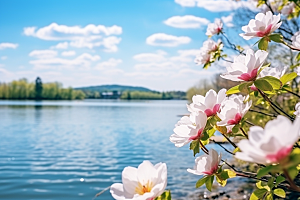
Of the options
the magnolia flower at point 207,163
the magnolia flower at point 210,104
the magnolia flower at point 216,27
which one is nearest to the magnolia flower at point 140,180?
the magnolia flower at point 207,163

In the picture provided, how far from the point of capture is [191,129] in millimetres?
1040

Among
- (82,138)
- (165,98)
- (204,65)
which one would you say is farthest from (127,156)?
(165,98)

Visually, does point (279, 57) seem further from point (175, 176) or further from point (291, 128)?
point (291, 128)

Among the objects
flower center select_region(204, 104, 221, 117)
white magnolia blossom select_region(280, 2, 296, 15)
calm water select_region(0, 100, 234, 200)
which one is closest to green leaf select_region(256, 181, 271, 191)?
flower center select_region(204, 104, 221, 117)

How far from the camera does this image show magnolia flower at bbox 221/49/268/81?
1.06 m

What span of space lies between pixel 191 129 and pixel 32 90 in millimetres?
82382

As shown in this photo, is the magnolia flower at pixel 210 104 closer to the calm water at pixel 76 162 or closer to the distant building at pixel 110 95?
the calm water at pixel 76 162

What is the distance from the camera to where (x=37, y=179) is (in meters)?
7.66

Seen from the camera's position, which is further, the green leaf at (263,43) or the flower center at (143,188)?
the green leaf at (263,43)

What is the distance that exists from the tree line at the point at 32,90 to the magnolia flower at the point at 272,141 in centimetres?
8146

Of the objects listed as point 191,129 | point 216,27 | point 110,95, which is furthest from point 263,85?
point 110,95

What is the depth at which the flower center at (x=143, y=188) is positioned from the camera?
80cm

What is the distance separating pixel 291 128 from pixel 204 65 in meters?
1.78

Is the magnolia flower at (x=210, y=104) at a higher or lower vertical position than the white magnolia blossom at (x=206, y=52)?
lower
